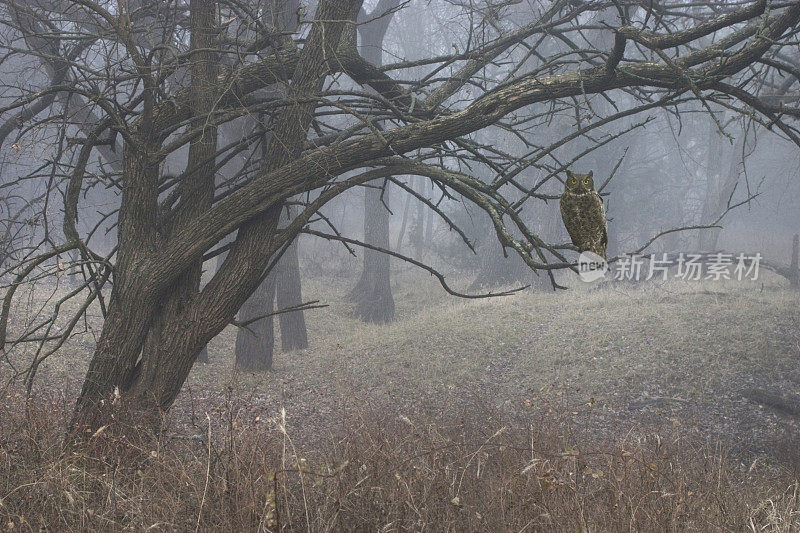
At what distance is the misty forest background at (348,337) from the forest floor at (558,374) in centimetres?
7

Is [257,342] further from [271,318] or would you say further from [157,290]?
[157,290]

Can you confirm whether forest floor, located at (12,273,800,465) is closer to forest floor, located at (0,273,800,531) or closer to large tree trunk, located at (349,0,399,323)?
forest floor, located at (0,273,800,531)

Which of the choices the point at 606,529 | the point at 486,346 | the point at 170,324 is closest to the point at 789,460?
the point at 606,529

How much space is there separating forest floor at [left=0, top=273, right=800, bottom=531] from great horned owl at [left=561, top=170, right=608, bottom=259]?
12.2ft

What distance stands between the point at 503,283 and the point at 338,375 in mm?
9774

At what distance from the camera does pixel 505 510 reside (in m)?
3.60

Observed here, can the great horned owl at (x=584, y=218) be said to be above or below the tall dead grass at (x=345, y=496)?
above

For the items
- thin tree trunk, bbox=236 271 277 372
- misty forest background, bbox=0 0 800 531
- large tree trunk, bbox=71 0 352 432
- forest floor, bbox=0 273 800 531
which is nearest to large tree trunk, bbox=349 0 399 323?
forest floor, bbox=0 273 800 531

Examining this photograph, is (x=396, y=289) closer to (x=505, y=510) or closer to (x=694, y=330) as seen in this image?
(x=694, y=330)

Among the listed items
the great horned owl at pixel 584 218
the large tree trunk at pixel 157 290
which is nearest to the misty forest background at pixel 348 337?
the large tree trunk at pixel 157 290

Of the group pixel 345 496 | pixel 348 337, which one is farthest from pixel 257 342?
pixel 345 496

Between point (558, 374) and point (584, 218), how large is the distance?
933cm

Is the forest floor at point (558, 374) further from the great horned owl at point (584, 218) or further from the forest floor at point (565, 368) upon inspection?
the great horned owl at point (584, 218)

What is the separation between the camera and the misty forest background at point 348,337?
360 cm
